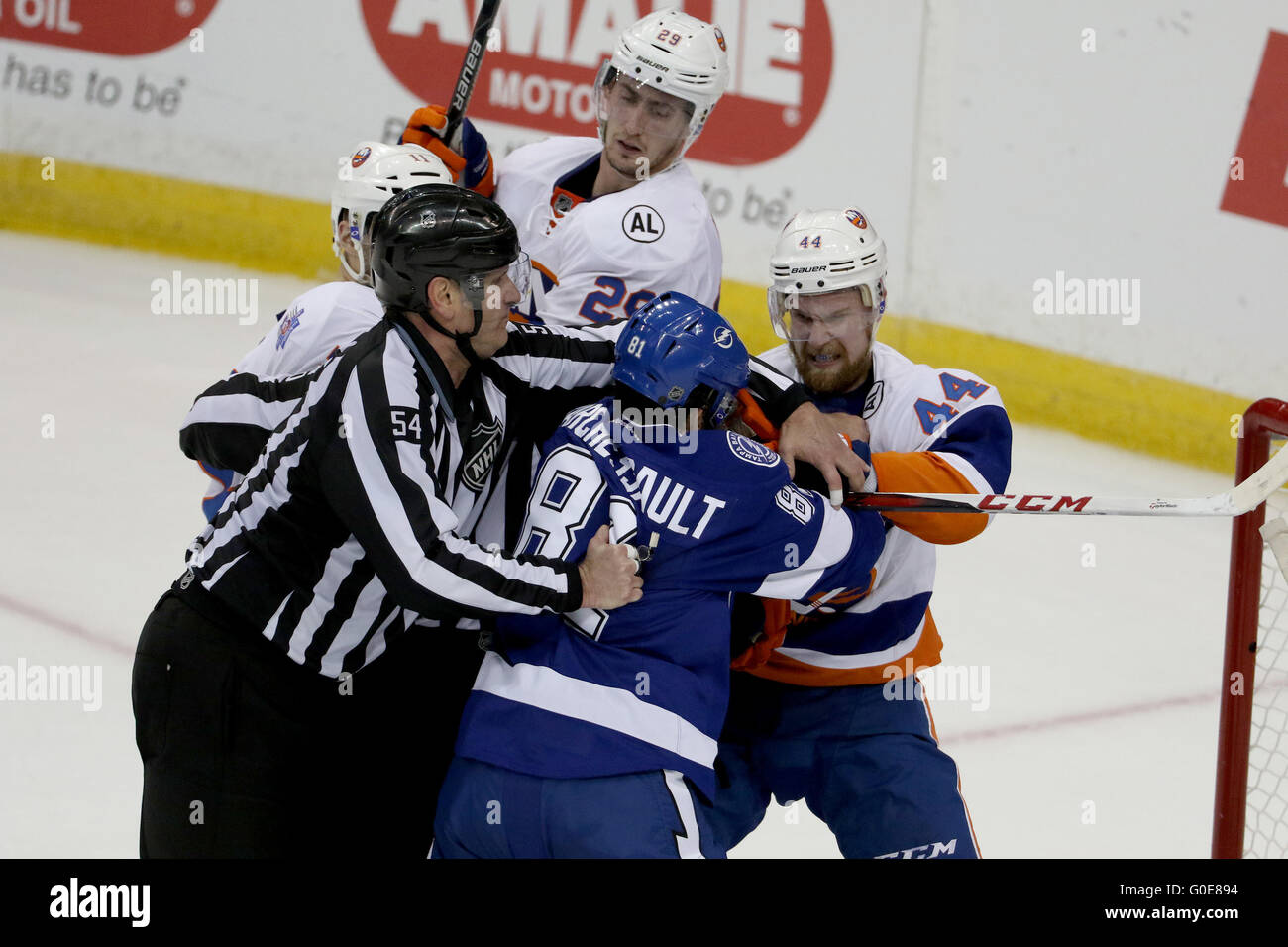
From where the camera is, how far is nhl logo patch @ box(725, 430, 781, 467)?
2557mm

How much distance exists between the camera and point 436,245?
8.05ft

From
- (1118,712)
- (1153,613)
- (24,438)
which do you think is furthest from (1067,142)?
(24,438)

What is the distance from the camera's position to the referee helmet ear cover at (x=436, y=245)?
246 cm

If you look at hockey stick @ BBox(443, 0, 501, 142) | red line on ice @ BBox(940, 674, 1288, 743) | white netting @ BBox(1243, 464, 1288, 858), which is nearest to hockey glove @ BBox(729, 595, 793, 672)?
white netting @ BBox(1243, 464, 1288, 858)

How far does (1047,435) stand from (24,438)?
3814 mm

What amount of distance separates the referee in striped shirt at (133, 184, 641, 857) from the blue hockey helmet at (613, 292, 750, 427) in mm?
203

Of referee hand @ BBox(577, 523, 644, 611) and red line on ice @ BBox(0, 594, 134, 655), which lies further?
red line on ice @ BBox(0, 594, 134, 655)

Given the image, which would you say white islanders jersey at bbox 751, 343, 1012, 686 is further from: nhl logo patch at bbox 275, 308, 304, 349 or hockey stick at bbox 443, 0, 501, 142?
hockey stick at bbox 443, 0, 501, 142

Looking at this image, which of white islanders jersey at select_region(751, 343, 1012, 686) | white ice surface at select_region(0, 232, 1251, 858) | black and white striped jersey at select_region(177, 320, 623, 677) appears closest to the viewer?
black and white striped jersey at select_region(177, 320, 623, 677)

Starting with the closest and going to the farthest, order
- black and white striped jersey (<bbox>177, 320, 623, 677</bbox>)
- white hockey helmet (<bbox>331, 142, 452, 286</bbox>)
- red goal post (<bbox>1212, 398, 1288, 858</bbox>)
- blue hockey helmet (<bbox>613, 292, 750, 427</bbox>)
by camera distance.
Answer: black and white striped jersey (<bbox>177, 320, 623, 677</bbox>) < blue hockey helmet (<bbox>613, 292, 750, 427</bbox>) < white hockey helmet (<bbox>331, 142, 452, 286</bbox>) < red goal post (<bbox>1212, 398, 1288, 858</bbox>)

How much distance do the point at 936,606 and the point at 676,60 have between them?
7.78ft

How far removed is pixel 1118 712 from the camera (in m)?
4.59

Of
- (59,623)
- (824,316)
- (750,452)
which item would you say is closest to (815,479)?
(750,452)
